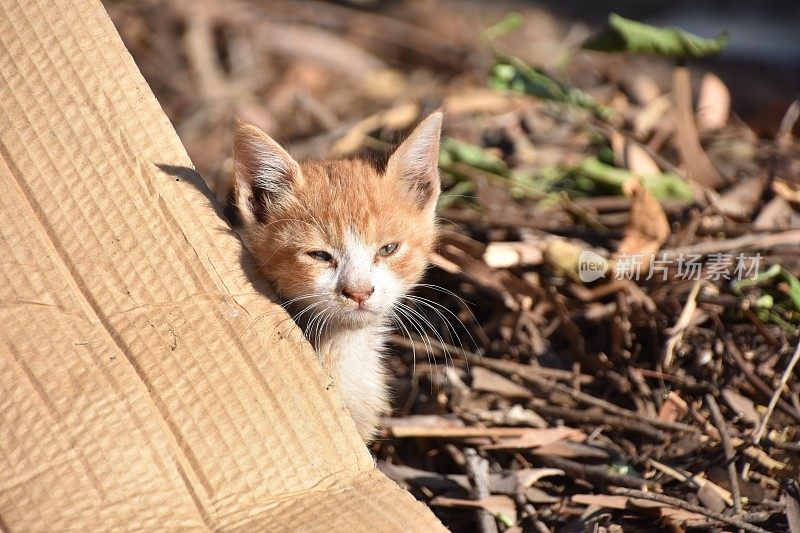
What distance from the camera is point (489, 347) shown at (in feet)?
12.7

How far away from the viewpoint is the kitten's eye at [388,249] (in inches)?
130

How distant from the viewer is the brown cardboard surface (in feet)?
6.75

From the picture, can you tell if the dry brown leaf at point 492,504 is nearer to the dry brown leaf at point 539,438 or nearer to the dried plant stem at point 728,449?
the dry brown leaf at point 539,438

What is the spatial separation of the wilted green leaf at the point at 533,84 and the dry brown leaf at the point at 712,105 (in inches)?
34.9

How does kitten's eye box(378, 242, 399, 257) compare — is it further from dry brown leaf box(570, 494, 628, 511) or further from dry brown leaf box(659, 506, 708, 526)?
dry brown leaf box(659, 506, 708, 526)

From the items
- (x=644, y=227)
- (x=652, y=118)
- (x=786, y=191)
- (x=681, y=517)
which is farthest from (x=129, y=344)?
(x=652, y=118)

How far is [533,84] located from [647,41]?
2.71 ft

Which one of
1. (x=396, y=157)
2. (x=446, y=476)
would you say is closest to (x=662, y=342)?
(x=446, y=476)

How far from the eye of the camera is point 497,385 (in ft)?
11.9

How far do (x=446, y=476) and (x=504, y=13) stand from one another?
20.0 feet

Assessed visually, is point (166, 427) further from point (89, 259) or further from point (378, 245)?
point (378, 245)

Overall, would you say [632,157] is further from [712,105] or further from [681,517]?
[681,517]

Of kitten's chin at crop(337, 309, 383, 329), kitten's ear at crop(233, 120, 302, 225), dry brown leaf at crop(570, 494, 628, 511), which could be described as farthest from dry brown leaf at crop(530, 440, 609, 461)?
kitten's ear at crop(233, 120, 302, 225)

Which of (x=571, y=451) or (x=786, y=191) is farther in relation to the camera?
(x=786, y=191)
